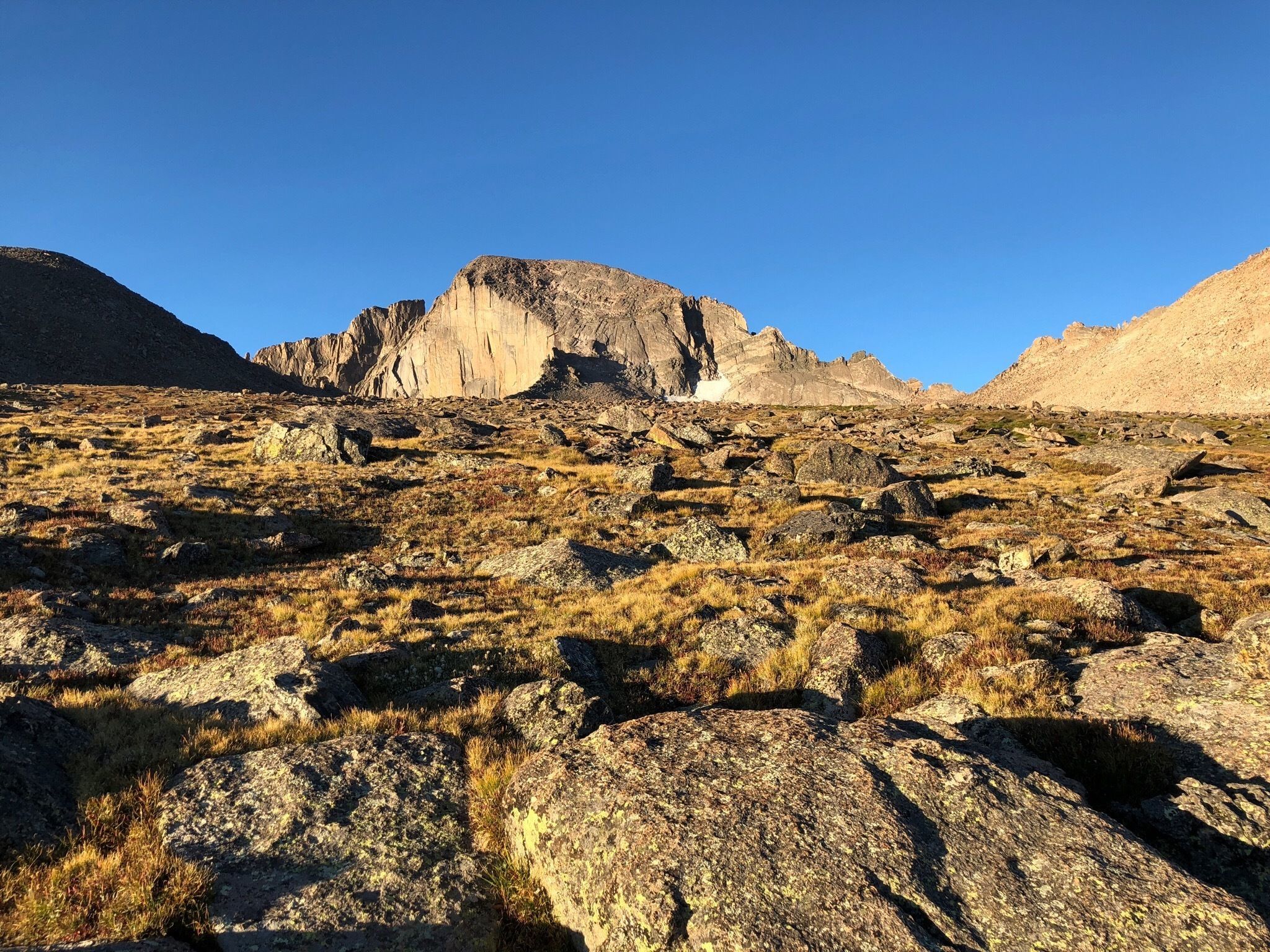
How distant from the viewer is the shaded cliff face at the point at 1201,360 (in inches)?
5738

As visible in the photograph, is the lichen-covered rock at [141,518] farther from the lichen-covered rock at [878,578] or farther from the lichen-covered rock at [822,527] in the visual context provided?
the lichen-covered rock at [878,578]

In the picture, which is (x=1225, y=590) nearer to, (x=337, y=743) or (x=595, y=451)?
(x=337, y=743)

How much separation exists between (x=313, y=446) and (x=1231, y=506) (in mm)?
54380

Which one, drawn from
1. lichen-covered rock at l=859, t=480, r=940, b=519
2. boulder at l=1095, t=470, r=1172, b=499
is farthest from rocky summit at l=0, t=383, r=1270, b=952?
boulder at l=1095, t=470, r=1172, b=499

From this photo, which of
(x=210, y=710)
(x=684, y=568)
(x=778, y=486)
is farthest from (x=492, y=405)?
(x=210, y=710)

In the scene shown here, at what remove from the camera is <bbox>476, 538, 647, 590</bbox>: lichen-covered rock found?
19.2 m

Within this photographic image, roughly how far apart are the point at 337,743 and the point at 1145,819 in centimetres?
1061

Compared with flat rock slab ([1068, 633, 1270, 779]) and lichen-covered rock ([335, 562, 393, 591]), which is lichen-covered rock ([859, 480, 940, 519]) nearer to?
flat rock slab ([1068, 633, 1270, 779])

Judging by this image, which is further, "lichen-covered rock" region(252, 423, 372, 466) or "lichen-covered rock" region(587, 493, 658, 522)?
"lichen-covered rock" region(252, 423, 372, 466)

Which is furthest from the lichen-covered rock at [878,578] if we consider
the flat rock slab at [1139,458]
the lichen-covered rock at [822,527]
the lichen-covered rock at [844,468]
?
the flat rock slab at [1139,458]

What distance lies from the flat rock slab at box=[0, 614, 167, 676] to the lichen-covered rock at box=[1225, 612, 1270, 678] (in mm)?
20683

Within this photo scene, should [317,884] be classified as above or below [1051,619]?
below

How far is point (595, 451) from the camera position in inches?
1887

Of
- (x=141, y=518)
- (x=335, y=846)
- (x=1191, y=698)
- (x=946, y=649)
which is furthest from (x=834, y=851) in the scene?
(x=141, y=518)
